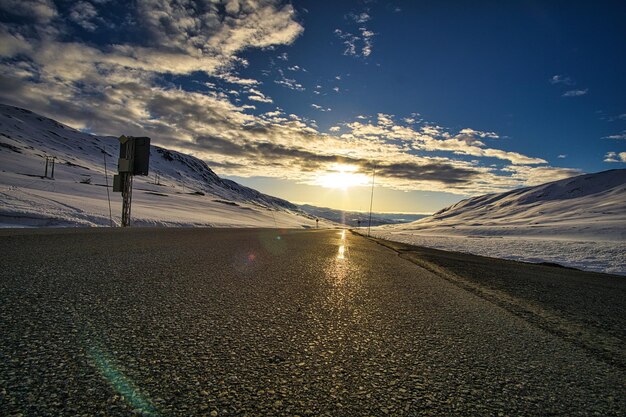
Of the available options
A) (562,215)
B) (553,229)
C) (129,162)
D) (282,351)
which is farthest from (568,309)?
(562,215)

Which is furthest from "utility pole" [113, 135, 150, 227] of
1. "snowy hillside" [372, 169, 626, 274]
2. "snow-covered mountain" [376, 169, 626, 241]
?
"snow-covered mountain" [376, 169, 626, 241]

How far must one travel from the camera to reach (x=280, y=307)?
9.98 feet

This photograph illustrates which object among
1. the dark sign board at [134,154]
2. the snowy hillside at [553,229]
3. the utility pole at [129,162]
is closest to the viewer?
the snowy hillside at [553,229]

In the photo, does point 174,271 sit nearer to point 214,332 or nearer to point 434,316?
point 214,332

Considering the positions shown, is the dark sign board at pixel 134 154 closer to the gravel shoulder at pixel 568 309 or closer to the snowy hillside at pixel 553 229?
the gravel shoulder at pixel 568 309

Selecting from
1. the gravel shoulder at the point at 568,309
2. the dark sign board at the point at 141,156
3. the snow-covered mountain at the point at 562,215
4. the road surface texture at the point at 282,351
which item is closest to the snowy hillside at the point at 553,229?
the snow-covered mountain at the point at 562,215

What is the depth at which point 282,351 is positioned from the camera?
77.8 inches

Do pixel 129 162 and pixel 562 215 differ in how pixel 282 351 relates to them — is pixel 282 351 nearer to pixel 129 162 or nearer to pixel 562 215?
pixel 129 162

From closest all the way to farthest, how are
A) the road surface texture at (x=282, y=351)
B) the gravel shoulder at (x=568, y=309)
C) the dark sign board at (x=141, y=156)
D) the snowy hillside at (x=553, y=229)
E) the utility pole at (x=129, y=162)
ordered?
the road surface texture at (x=282, y=351) → the gravel shoulder at (x=568, y=309) → the snowy hillside at (x=553, y=229) → the utility pole at (x=129, y=162) → the dark sign board at (x=141, y=156)

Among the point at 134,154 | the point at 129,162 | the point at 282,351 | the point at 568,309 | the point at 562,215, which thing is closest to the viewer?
the point at 282,351

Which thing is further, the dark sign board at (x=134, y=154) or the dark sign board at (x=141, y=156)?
the dark sign board at (x=141, y=156)

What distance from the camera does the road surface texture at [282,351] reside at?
54.4 inches

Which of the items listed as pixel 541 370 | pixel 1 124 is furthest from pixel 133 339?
pixel 1 124

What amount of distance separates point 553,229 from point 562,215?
2672 inches
